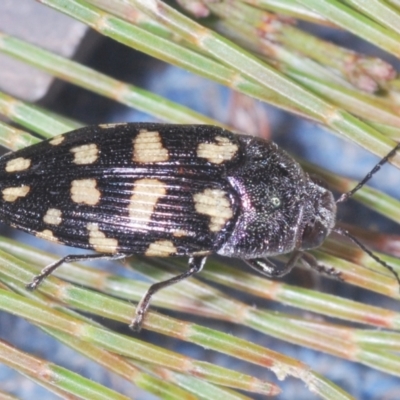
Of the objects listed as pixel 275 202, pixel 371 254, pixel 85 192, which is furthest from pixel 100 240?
pixel 371 254

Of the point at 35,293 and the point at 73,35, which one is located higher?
the point at 73,35

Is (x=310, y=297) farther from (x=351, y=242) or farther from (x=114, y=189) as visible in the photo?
(x=114, y=189)

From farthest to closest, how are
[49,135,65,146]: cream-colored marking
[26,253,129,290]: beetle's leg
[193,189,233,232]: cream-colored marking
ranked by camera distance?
1. [193,189,233,232]: cream-colored marking
2. [49,135,65,146]: cream-colored marking
3. [26,253,129,290]: beetle's leg

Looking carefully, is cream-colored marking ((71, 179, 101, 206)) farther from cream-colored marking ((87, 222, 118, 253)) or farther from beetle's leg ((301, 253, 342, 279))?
beetle's leg ((301, 253, 342, 279))

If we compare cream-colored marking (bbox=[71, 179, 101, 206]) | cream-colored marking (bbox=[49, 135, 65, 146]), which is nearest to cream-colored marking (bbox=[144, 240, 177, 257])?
cream-colored marking (bbox=[71, 179, 101, 206])

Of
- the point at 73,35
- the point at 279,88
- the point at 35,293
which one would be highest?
the point at 279,88

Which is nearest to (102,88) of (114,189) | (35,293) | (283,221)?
(114,189)
